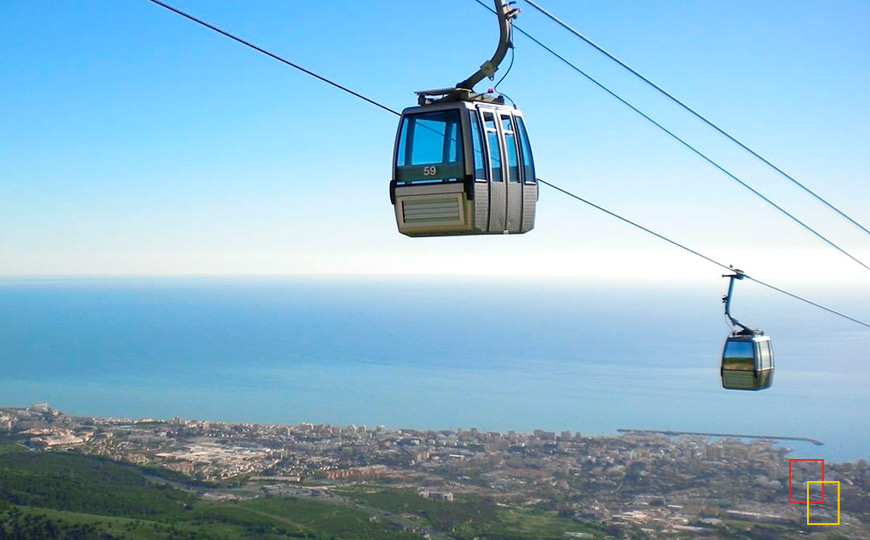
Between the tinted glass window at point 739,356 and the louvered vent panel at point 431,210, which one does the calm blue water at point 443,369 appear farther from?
the louvered vent panel at point 431,210

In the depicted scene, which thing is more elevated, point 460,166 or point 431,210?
point 460,166

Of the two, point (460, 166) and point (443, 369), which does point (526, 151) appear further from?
point (443, 369)

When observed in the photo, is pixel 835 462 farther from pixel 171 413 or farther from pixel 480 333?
pixel 480 333

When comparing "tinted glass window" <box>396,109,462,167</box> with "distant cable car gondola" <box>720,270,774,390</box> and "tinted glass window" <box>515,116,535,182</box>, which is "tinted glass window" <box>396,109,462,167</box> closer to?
"tinted glass window" <box>515,116,535,182</box>

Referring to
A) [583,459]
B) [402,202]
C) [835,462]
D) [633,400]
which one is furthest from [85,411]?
[402,202]

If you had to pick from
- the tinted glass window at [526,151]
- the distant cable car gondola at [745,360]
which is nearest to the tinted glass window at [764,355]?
the distant cable car gondola at [745,360]

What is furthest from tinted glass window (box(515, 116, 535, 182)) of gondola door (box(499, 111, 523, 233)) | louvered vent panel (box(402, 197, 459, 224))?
louvered vent panel (box(402, 197, 459, 224))

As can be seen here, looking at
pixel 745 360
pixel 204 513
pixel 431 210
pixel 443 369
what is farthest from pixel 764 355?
pixel 443 369
